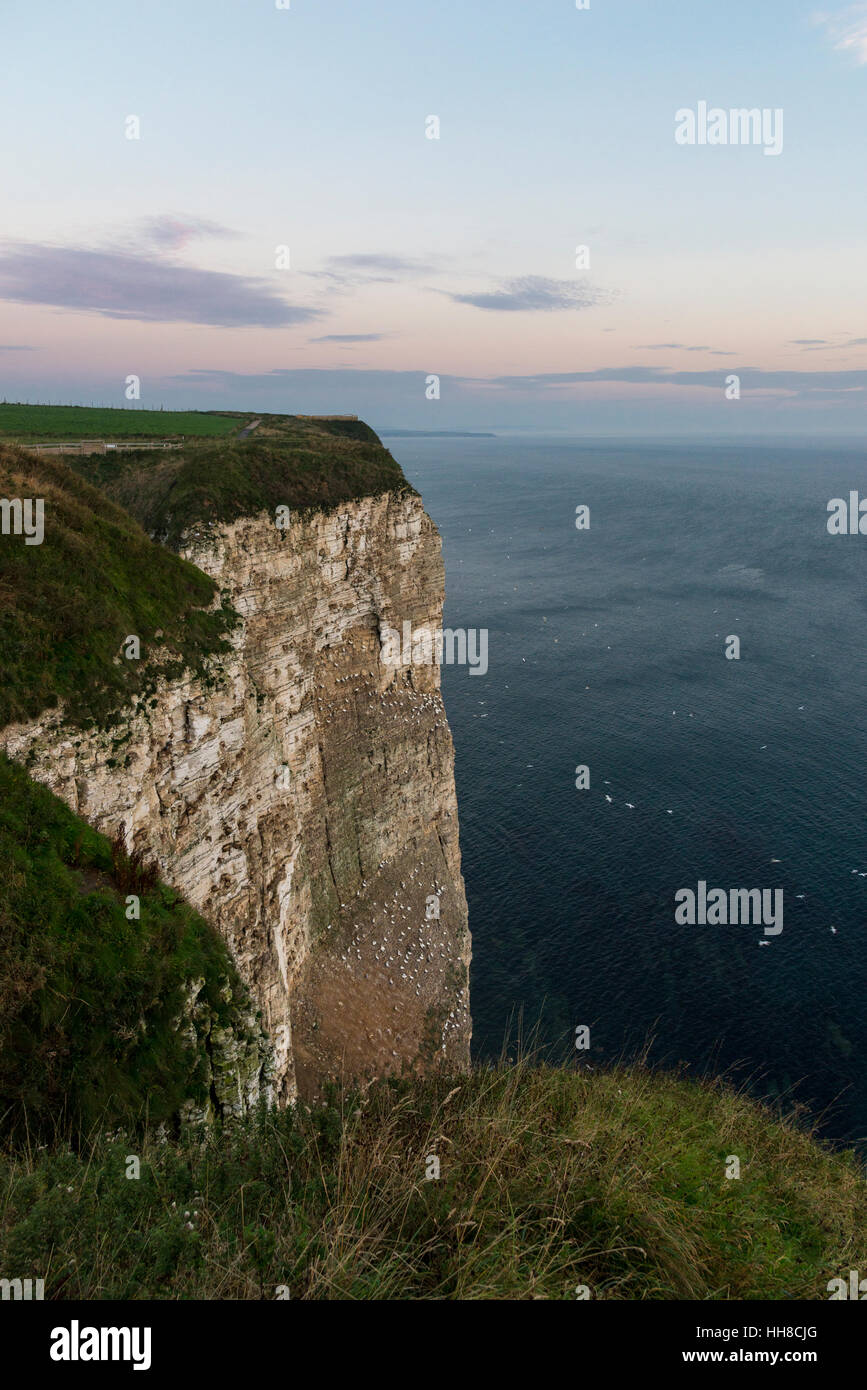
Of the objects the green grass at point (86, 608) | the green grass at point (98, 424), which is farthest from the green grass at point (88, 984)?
the green grass at point (98, 424)

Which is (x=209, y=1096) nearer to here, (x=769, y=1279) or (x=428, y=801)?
(x=769, y=1279)

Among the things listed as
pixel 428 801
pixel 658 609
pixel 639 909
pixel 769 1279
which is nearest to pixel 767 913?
pixel 639 909

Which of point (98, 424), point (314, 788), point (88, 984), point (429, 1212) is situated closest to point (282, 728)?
point (314, 788)

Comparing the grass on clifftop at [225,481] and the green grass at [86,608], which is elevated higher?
the grass on clifftop at [225,481]

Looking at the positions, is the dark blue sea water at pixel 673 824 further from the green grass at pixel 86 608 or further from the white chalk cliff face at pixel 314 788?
the green grass at pixel 86 608

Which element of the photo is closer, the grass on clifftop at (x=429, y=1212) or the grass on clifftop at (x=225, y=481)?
the grass on clifftop at (x=429, y=1212)

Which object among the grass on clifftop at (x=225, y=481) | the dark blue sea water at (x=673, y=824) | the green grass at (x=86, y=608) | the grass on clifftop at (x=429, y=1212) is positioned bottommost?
the dark blue sea water at (x=673, y=824)

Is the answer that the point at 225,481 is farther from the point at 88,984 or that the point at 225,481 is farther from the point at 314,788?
the point at 88,984

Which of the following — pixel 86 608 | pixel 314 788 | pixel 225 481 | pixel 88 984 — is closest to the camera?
pixel 88 984
